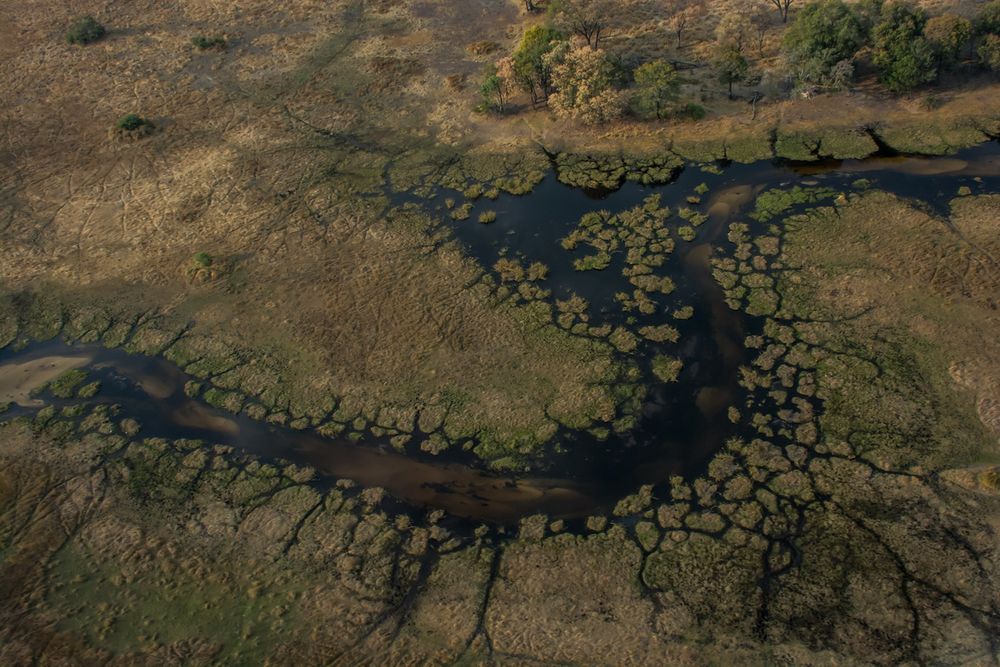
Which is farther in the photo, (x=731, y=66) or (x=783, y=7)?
(x=783, y=7)

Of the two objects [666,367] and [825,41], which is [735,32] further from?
[666,367]

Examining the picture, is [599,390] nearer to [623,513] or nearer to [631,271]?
[623,513]

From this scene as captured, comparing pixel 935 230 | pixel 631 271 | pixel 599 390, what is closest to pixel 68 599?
pixel 599 390

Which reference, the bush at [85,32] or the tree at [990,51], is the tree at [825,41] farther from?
the bush at [85,32]

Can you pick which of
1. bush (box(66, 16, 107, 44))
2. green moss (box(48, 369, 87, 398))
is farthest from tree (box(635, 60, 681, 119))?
bush (box(66, 16, 107, 44))

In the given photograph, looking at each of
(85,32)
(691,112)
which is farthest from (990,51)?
(85,32)

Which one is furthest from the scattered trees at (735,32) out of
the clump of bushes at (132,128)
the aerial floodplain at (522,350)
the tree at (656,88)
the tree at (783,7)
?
the clump of bushes at (132,128)

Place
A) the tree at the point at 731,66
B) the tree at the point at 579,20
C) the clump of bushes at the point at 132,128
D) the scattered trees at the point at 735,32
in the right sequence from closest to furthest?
→ the tree at the point at 731,66 < the clump of bushes at the point at 132,128 < the scattered trees at the point at 735,32 < the tree at the point at 579,20
